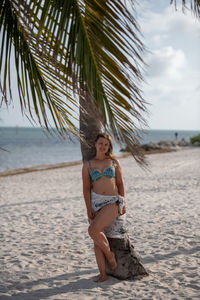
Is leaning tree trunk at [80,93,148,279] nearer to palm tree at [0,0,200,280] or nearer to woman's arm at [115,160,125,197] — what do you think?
woman's arm at [115,160,125,197]

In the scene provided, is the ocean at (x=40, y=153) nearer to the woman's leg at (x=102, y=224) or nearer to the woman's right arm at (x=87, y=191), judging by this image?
the woman's right arm at (x=87, y=191)

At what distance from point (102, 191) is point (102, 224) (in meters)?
0.36

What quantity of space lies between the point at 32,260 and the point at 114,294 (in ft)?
5.71

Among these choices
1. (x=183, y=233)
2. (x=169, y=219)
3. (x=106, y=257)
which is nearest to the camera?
(x=106, y=257)

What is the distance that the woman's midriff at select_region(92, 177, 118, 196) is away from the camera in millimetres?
3719

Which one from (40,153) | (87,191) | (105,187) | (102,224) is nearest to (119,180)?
(105,187)

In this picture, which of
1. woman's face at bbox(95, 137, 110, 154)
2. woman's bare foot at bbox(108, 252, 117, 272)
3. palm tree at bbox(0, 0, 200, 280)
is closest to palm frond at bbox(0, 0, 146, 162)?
palm tree at bbox(0, 0, 200, 280)

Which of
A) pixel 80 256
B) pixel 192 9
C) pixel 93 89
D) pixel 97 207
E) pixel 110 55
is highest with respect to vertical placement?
pixel 192 9

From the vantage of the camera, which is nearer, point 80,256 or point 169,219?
point 80,256

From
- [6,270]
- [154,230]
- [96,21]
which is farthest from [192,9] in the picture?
[154,230]

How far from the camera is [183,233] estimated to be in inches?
235

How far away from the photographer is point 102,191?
12.2ft

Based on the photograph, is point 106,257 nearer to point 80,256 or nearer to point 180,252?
point 80,256

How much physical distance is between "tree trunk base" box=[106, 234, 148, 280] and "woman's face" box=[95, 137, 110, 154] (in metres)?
1.07
